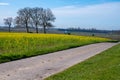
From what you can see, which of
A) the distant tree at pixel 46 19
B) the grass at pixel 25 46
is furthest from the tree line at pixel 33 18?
the grass at pixel 25 46

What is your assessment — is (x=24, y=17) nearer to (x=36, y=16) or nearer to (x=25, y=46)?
(x=36, y=16)

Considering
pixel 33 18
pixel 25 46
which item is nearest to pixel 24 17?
pixel 33 18

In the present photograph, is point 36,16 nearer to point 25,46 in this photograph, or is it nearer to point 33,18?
point 33,18

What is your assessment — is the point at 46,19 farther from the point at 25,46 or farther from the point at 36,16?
the point at 25,46

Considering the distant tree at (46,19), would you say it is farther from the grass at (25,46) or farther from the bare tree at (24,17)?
the grass at (25,46)

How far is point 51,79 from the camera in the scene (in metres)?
9.96

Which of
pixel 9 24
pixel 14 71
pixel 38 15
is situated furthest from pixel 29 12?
pixel 14 71

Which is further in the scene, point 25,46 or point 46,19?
point 46,19

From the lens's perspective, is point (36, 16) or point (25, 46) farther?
point (36, 16)

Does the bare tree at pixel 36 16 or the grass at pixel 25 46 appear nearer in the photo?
the grass at pixel 25 46

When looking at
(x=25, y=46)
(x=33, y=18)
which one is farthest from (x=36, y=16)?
(x=25, y=46)

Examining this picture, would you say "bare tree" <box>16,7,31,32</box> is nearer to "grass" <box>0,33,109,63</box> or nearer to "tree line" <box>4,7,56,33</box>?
"tree line" <box>4,7,56,33</box>

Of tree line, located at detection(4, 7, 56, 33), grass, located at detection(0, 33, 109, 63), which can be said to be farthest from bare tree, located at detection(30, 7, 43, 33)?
grass, located at detection(0, 33, 109, 63)

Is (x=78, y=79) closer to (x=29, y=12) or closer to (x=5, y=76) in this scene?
(x=5, y=76)
